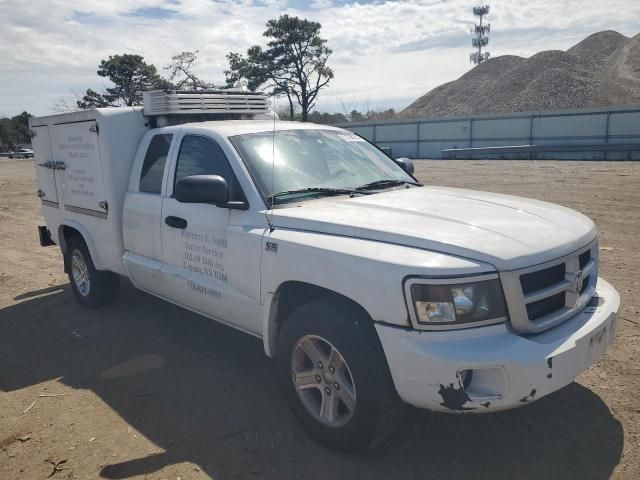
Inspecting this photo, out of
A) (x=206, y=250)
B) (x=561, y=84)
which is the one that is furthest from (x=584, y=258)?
(x=561, y=84)

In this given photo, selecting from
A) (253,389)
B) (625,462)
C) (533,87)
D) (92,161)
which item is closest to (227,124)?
(92,161)

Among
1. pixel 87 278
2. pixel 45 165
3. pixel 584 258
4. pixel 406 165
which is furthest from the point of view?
pixel 45 165

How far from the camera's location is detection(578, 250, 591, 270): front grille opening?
10.1 ft

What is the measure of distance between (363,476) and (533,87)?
203ft

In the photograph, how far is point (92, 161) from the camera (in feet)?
16.6

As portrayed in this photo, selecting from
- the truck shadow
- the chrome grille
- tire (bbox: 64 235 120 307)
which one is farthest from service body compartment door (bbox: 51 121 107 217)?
the chrome grille

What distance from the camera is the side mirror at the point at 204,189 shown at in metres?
3.42

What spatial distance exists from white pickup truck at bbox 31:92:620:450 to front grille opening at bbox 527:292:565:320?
10mm

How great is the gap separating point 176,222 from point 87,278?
2222 mm

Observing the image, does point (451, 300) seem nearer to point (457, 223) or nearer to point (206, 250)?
point (457, 223)

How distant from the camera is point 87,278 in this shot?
5.74m

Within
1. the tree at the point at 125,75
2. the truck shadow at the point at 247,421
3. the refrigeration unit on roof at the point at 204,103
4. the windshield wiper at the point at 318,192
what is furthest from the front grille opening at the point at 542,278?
the tree at the point at 125,75

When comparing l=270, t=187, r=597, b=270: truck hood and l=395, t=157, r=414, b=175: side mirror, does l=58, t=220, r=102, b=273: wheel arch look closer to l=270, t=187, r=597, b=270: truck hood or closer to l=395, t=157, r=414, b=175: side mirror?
l=270, t=187, r=597, b=270: truck hood

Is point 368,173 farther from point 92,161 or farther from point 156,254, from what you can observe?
point 92,161
